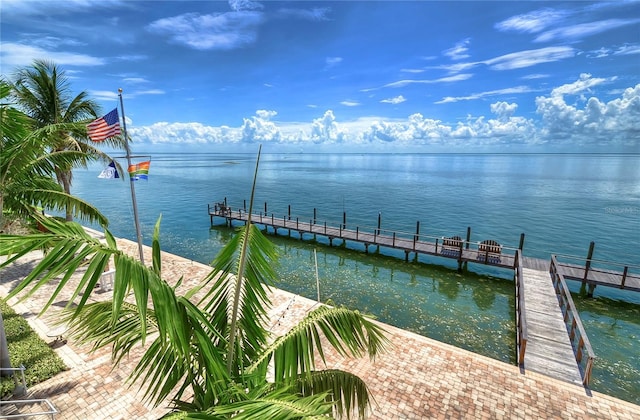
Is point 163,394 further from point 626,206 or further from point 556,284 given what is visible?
point 626,206

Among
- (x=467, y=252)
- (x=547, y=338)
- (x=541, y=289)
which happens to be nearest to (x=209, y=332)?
(x=547, y=338)

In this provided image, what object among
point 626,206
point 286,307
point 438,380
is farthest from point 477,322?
point 626,206

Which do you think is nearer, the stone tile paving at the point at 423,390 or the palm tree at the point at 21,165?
the palm tree at the point at 21,165

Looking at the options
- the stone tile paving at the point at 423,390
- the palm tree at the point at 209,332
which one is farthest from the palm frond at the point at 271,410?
the stone tile paving at the point at 423,390

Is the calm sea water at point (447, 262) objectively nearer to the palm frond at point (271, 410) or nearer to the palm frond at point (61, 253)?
the palm frond at point (271, 410)

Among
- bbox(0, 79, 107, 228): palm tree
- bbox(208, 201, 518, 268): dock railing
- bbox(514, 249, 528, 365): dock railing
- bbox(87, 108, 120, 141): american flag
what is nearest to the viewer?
bbox(0, 79, 107, 228): palm tree

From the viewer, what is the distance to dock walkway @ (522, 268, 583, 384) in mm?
8641

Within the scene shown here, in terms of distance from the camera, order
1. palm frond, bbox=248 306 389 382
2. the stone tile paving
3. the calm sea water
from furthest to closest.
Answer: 1. the calm sea water
2. the stone tile paving
3. palm frond, bbox=248 306 389 382

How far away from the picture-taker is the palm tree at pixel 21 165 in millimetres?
5695

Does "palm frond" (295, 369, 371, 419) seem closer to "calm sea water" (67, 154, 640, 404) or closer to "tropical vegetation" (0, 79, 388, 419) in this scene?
"tropical vegetation" (0, 79, 388, 419)

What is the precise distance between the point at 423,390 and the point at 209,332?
647cm

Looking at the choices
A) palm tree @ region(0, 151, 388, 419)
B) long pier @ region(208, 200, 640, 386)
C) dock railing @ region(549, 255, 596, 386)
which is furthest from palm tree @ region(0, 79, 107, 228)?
dock railing @ region(549, 255, 596, 386)

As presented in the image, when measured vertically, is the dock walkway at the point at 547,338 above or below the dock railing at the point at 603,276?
above

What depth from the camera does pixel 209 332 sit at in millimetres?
3156
